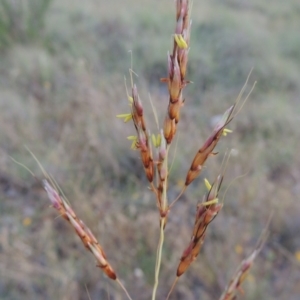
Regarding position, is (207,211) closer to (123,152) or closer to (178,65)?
(178,65)

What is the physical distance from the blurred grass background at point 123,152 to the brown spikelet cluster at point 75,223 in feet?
4.33

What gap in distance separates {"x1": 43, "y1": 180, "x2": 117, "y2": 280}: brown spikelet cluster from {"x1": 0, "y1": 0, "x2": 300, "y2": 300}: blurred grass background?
1.32m

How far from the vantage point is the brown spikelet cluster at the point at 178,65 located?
0.42 meters

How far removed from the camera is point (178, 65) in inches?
17.2

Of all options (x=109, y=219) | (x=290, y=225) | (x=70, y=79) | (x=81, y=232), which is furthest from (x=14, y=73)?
(x=81, y=232)

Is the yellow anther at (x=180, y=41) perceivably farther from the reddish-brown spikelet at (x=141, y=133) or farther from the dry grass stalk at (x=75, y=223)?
the dry grass stalk at (x=75, y=223)

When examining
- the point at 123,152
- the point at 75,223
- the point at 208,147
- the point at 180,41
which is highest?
the point at 180,41

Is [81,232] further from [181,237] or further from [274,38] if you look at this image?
[274,38]

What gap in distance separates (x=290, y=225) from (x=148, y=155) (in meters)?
2.00

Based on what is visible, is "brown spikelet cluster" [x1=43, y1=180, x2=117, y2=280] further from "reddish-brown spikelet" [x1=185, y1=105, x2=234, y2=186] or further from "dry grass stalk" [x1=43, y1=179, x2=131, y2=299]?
"reddish-brown spikelet" [x1=185, y1=105, x2=234, y2=186]

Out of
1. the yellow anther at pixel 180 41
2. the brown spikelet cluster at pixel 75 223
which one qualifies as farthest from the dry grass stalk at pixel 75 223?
the yellow anther at pixel 180 41

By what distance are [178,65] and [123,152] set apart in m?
2.32

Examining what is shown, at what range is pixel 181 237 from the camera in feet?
6.47

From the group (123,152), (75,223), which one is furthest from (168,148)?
(123,152)
